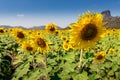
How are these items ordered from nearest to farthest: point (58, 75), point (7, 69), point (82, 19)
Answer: point (82, 19)
point (58, 75)
point (7, 69)

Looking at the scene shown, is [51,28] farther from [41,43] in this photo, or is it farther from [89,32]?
[89,32]

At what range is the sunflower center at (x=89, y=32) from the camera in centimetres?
434

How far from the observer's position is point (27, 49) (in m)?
6.74

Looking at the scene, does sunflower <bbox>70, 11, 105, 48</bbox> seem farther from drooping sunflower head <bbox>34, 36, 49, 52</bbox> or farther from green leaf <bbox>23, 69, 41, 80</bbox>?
drooping sunflower head <bbox>34, 36, 49, 52</bbox>

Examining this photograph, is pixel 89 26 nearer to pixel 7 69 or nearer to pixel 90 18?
pixel 90 18

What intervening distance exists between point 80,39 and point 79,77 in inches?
20.7

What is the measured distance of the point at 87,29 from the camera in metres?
4.36

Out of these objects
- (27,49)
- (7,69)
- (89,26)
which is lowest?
(7,69)

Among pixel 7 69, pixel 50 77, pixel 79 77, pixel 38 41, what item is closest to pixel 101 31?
pixel 79 77

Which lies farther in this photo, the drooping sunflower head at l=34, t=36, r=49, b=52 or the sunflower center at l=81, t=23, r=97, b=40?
the drooping sunflower head at l=34, t=36, r=49, b=52

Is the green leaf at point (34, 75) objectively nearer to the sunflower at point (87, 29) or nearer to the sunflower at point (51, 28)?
the sunflower at point (87, 29)

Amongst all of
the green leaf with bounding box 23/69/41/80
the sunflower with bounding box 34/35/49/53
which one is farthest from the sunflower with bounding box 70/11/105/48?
the sunflower with bounding box 34/35/49/53

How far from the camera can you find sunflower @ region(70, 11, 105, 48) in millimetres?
4254

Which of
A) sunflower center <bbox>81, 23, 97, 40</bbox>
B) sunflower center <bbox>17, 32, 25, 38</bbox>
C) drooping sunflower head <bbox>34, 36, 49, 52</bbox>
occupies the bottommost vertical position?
drooping sunflower head <bbox>34, 36, 49, 52</bbox>
